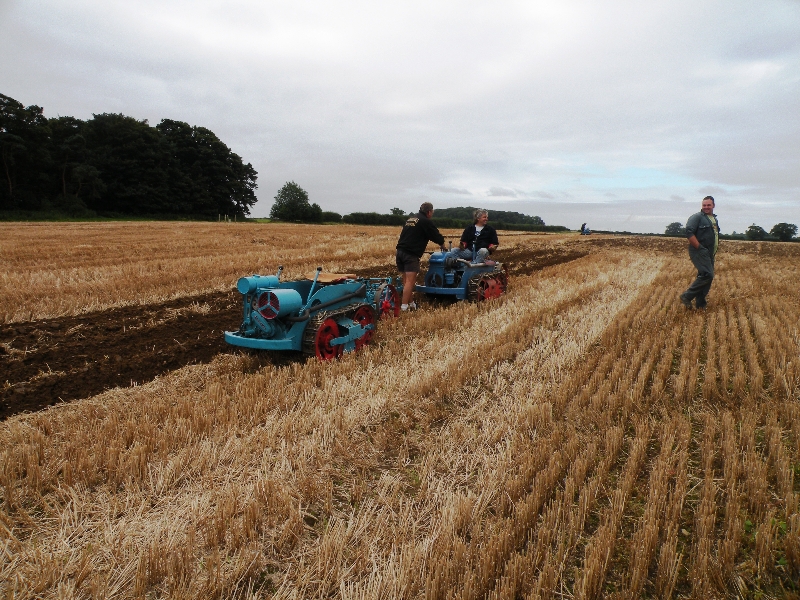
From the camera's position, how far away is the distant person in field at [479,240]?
30.0ft

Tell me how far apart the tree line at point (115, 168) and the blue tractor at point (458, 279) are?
138 feet

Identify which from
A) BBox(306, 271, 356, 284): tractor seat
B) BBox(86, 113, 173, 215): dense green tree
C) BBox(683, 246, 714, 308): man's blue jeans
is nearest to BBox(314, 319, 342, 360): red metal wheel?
BBox(306, 271, 356, 284): tractor seat

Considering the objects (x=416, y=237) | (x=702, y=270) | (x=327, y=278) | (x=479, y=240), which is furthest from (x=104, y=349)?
(x=702, y=270)

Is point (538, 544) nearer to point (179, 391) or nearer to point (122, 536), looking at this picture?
point (122, 536)

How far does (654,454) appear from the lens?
3.56 meters

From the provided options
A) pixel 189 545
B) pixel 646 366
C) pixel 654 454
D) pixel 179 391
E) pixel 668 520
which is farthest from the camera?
pixel 646 366

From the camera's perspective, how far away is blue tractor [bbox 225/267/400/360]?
17.1 feet

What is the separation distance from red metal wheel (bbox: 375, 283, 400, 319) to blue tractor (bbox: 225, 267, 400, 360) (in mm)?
550

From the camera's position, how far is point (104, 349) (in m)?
6.20

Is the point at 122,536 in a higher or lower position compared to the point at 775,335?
lower

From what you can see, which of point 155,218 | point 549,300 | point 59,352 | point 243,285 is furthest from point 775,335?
point 155,218

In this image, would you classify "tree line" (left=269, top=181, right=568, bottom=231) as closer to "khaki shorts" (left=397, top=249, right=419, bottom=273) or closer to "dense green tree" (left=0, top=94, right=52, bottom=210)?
"dense green tree" (left=0, top=94, right=52, bottom=210)

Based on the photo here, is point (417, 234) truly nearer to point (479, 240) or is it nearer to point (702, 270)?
point (479, 240)

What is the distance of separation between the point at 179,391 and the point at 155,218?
4827 cm
